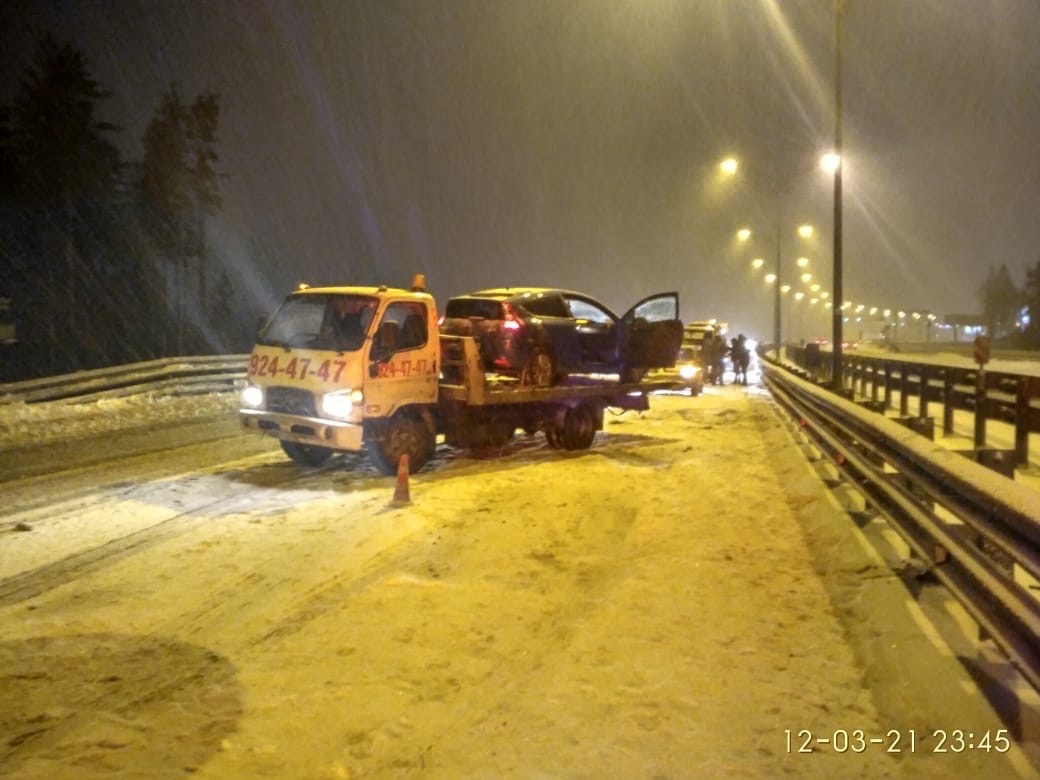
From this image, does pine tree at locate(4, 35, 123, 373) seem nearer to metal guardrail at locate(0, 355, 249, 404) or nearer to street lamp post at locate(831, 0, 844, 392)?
metal guardrail at locate(0, 355, 249, 404)

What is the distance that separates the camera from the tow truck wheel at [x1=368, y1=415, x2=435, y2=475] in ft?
42.0

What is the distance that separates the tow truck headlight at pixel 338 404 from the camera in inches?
476

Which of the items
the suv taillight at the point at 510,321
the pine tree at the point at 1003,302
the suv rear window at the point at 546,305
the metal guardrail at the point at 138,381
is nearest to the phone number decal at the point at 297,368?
the suv taillight at the point at 510,321

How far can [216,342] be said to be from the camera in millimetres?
70938

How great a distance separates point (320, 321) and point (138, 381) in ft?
44.8

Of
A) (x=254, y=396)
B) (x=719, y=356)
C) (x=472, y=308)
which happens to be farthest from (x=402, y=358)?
(x=719, y=356)

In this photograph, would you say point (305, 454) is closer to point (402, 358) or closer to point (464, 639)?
point (402, 358)

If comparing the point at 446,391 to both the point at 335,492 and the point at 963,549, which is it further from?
the point at 963,549

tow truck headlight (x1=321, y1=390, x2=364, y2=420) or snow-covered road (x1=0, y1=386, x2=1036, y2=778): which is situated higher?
tow truck headlight (x1=321, y1=390, x2=364, y2=420)

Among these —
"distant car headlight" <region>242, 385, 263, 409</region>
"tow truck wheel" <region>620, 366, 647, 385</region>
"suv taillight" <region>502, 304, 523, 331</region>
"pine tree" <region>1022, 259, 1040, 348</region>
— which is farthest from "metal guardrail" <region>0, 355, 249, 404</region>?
"pine tree" <region>1022, 259, 1040, 348</region>

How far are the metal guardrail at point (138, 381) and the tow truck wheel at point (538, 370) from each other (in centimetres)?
1171

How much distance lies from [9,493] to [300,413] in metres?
3.25

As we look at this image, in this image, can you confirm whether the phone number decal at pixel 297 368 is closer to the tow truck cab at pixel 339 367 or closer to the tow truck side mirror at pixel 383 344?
the tow truck cab at pixel 339 367

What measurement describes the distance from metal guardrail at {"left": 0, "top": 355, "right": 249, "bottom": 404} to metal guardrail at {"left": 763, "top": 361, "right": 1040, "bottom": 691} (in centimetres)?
1778
